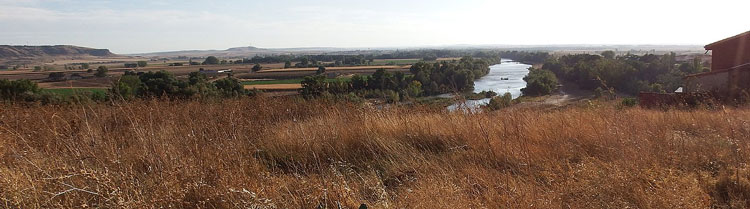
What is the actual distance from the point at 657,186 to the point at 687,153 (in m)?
1.05

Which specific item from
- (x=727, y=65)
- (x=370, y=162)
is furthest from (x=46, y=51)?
(x=370, y=162)

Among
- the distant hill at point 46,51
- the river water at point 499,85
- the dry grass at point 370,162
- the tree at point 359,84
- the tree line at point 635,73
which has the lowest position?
the river water at point 499,85

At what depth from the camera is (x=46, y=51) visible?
139 meters

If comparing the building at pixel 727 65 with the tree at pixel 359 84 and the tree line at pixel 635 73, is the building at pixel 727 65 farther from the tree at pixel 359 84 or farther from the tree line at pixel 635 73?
the tree line at pixel 635 73

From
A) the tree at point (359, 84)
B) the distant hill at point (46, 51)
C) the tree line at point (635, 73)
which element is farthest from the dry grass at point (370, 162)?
the distant hill at point (46, 51)

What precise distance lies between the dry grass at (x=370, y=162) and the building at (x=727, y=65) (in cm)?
1135

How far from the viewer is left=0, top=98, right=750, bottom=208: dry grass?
2289 millimetres

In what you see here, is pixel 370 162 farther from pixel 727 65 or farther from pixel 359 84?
pixel 727 65

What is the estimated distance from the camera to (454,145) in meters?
3.73

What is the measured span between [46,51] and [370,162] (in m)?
172

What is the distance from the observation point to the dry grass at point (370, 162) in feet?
7.51

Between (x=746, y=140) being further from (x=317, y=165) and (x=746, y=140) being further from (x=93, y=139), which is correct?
(x=93, y=139)

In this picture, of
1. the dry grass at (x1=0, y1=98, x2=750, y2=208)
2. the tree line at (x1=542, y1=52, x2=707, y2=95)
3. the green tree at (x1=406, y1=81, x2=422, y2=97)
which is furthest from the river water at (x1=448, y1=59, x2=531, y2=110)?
the tree line at (x1=542, y1=52, x2=707, y2=95)

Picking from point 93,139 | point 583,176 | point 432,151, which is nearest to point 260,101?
point 93,139
